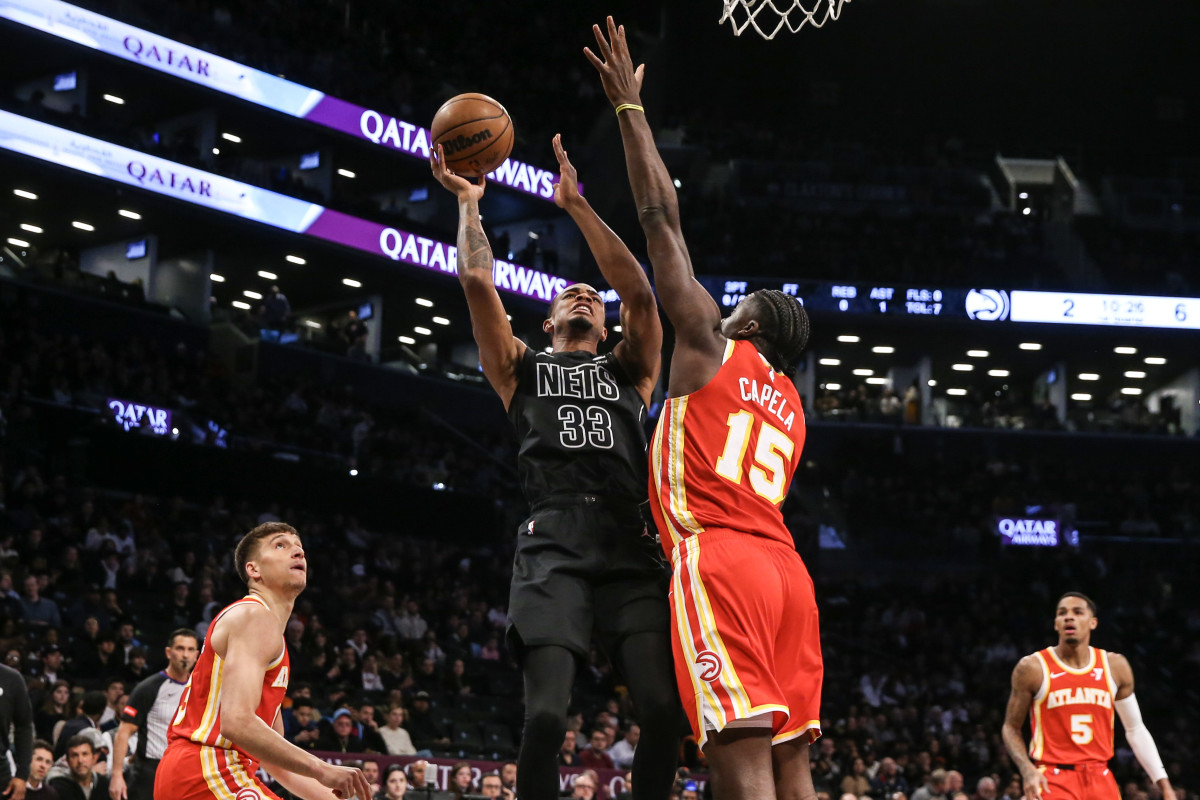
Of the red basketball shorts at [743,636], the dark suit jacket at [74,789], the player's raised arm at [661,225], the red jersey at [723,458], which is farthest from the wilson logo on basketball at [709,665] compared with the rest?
the dark suit jacket at [74,789]

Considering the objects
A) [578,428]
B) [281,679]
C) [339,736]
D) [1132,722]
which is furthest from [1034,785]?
[339,736]

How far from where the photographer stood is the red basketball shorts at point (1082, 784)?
327 inches

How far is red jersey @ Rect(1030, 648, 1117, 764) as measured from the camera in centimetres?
841

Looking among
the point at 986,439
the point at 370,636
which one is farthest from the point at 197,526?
the point at 986,439

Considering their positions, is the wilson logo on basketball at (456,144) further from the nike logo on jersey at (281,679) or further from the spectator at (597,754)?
the spectator at (597,754)

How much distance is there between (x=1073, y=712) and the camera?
8453mm

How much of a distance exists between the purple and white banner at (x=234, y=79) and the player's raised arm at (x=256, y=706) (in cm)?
2060

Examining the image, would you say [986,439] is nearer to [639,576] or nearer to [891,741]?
[891,741]

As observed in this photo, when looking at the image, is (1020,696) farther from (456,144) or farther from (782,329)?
(456,144)

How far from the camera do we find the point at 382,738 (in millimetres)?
15031

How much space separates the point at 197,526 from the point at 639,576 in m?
17.8

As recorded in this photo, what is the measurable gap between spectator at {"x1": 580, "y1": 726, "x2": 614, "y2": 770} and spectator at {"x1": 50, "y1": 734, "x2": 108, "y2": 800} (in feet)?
21.8

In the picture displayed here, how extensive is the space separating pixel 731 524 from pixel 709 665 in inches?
21.3

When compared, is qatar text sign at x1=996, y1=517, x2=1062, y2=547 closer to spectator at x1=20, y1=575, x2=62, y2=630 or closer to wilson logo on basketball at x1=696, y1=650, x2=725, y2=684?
Answer: spectator at x1=20, y1=575, x2=62, y2=630
